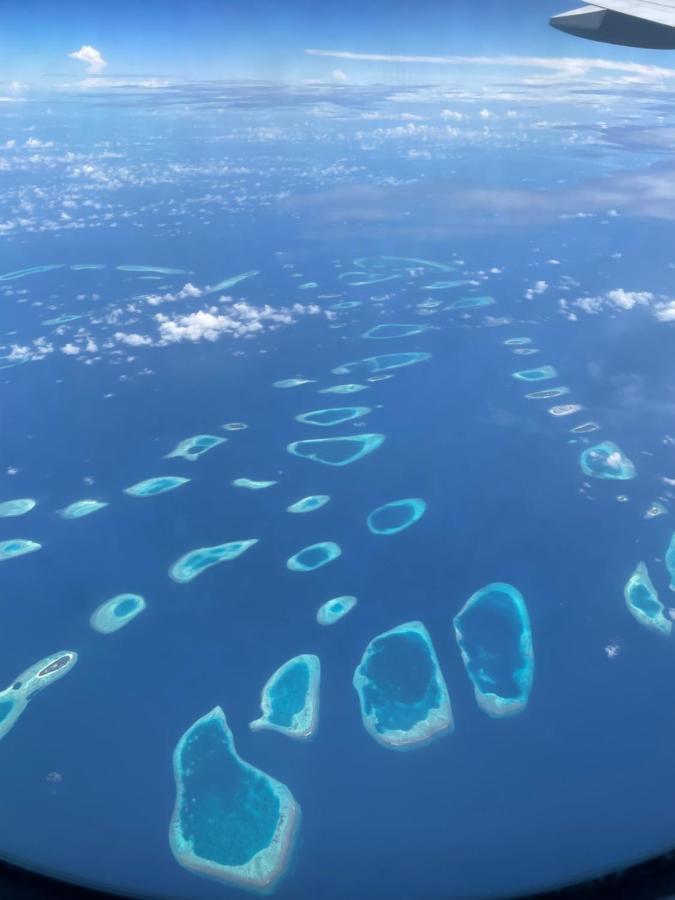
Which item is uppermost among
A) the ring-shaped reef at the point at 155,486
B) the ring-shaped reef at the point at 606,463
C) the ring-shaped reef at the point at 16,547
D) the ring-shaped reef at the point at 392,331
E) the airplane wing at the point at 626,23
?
the airplane wing at the point at 626,23

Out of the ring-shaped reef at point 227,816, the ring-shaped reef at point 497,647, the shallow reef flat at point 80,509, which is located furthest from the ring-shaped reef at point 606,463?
the shallow reef flat at point 80,509

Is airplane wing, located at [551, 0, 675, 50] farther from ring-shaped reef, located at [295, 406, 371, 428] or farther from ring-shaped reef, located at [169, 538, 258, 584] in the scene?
ring-shaped reef, located at [169, 538, 258, 584]

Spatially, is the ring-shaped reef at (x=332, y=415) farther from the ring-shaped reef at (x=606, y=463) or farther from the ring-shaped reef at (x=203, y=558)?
the ring-shaped reef at (x=606, y=463)

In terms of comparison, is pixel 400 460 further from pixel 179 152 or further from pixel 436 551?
pixel 179 152

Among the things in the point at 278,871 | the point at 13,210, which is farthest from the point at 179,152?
the point at 278,871

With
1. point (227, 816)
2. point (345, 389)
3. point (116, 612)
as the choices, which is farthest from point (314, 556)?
point (345, 389)

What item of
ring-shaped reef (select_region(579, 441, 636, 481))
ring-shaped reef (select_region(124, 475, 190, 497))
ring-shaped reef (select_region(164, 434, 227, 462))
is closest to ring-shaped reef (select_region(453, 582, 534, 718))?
ring-shaped reef (select_region(579, 441, 636, 481))

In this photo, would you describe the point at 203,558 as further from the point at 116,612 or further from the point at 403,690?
the point at 403,690
